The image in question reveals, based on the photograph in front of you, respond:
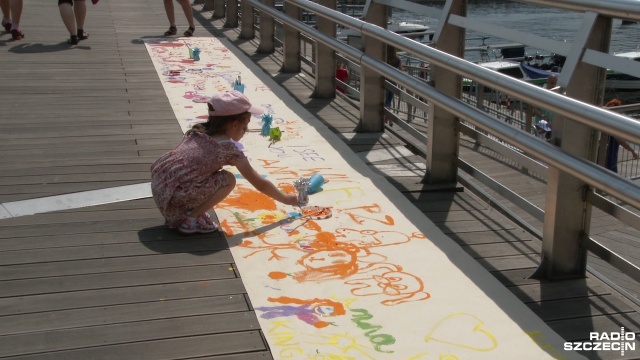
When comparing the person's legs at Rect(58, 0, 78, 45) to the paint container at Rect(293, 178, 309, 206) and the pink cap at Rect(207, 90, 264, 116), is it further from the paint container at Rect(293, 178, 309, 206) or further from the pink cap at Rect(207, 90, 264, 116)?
the pink cap at Rect(207, 90, 264, 116)

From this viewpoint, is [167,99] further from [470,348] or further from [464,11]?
[470,348]

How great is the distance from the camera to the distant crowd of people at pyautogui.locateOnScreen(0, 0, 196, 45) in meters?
9.67

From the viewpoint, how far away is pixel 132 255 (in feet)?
12.5

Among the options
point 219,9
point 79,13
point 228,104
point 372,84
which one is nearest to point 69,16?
point 79,13

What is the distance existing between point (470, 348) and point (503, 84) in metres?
1.12

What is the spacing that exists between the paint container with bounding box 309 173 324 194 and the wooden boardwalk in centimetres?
45

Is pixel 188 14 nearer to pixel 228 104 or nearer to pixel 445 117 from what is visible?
pixel 445 117

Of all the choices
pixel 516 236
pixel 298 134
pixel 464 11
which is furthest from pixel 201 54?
pixel 516 236

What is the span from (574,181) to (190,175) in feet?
5.70

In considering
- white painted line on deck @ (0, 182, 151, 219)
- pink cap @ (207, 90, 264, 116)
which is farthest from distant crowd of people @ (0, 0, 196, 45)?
pink cap @ (207, 90, 264, 116)

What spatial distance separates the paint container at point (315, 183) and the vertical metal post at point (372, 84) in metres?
1.23

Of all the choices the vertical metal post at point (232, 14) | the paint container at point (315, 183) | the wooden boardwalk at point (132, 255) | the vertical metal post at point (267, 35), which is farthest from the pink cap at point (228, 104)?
the vertical metal post at point (232, 14)

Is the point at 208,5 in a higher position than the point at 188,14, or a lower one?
lower

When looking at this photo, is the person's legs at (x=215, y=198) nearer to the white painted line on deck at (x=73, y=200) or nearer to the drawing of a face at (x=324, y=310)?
the white painted line on deck at (x=73, y=200)
